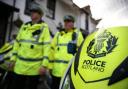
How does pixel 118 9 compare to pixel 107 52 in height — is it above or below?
above

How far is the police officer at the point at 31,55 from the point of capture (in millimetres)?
4223

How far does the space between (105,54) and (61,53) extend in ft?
9.85

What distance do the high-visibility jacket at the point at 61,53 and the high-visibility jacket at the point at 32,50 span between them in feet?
1.09

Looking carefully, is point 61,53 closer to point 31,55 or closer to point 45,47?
point 45,47

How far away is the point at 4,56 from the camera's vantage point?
5582mm

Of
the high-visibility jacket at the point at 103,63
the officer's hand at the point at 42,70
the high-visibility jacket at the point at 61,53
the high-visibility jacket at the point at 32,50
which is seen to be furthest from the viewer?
the high-visibility jacket at the point at 61,53

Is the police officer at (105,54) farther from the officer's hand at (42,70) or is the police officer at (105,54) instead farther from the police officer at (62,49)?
the police officer at (62,49)

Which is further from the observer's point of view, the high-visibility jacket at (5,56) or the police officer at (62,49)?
the high-visibility jacket at (5,56)

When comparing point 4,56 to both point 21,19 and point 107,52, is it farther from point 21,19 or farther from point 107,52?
point 21,19

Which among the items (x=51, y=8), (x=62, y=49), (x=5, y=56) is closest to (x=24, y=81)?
(x=62, y=49)

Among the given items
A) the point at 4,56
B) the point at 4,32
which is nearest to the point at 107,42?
the point at 4,56

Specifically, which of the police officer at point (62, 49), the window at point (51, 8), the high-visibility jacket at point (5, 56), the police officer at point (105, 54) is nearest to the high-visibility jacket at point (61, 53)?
the police officer at point (62, 49)

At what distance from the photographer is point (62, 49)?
450cm

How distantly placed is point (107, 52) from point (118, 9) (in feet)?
0.91
